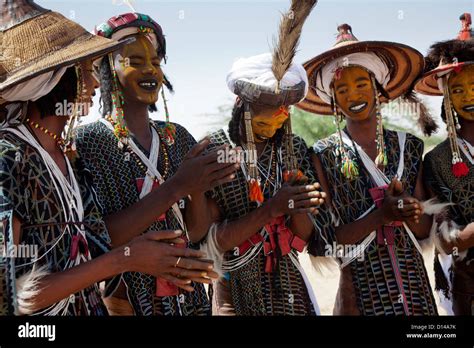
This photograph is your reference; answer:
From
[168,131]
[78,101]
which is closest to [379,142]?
[168,131]

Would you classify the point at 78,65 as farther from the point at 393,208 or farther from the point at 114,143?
the point at 393,208

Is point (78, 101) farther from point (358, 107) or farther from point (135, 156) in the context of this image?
point (358, 107)

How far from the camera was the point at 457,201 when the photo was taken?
194 inches

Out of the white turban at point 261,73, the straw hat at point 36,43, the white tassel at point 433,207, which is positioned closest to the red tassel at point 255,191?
the white turban at point 261,73

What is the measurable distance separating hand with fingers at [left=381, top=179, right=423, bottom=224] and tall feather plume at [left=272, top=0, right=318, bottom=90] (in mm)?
902

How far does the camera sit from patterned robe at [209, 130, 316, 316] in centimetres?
455

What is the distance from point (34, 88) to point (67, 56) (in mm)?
200

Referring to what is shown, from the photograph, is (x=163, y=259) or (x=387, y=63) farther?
(x=387, y=63)

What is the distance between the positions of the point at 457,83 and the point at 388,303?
147 centimetres

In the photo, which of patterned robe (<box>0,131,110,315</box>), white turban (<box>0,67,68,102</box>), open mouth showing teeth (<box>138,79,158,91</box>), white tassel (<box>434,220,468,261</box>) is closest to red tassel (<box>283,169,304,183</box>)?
open mouth showing teeth (<box>138,79,158,91</box>)

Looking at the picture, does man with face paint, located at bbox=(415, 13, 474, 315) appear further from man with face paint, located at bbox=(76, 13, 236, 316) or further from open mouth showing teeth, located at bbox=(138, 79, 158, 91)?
open mouth showing teeth, located at bbox=(138, 79, 158, 91)

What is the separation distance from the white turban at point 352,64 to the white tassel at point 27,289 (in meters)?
2.35

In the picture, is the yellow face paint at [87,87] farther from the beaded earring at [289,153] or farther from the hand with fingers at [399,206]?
the hand with fingers at [399,206]

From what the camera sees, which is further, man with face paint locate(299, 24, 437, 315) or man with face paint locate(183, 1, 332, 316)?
man with face paint locate(299, 24, 437, 315)
